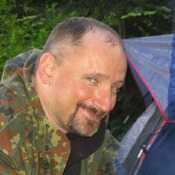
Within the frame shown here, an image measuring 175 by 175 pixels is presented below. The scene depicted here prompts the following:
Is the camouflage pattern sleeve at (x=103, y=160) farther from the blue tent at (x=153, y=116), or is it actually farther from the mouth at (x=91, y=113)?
the blue tent at (x=153, y=116)

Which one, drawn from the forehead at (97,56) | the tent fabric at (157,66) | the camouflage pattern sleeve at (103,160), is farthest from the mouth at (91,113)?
the tent fabric at (157,66)

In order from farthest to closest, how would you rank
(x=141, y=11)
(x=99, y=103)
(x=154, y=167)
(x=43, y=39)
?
1. (x=43, y=39)
2. (x=141, y=11)
3. (x=154, y=167)
4. (x=99, y=103)

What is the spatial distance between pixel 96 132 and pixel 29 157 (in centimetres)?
29

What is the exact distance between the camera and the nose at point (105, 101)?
1.95 m

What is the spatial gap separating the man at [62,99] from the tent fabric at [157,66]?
1511 millimetres

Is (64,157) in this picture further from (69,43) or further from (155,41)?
(155,41)

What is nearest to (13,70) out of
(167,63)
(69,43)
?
(69,43)

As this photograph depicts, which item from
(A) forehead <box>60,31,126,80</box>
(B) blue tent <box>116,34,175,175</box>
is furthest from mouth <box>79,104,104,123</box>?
(B) blue tent <box>116,34,175,175</box>

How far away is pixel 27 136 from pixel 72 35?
35 centimetres

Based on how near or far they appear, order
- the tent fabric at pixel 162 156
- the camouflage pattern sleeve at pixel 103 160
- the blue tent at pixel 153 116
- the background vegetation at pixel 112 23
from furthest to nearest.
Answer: the background vegetation at pixel 112 23 < the blue tent at pixel 153 116 < the tent fabric at pixel 162 156 < the camouflage pattern sleeve at pixel 103 160

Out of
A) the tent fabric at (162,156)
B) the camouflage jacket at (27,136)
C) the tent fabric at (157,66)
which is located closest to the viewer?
the camouflage jacket at (27,136)

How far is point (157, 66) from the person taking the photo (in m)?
3.85

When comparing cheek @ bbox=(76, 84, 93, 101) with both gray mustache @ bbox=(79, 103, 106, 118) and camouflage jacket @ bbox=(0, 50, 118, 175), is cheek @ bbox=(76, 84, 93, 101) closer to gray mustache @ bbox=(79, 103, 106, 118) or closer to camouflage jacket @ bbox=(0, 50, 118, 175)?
gray mustache @ bbox=(79, 103, 106, 118)

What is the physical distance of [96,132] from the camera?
215cm
